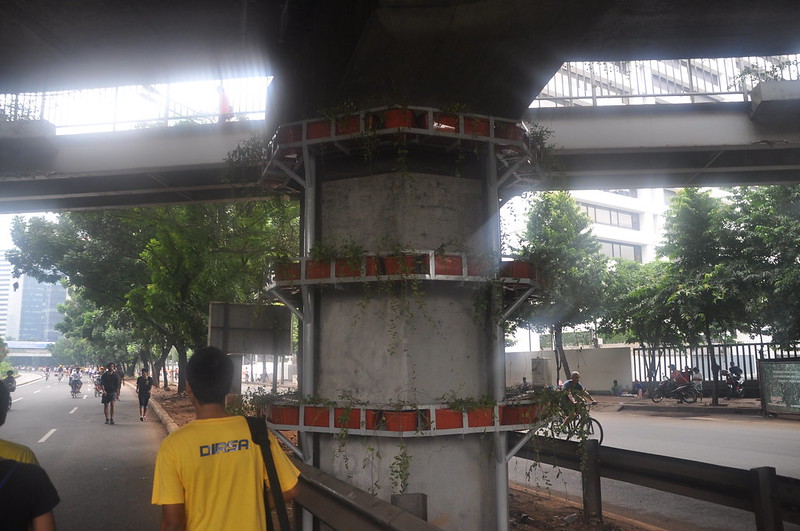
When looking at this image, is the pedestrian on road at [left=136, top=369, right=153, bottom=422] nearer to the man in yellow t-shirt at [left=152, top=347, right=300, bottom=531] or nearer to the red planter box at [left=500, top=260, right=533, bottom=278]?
the red planter box at [left=500, top=260, right=533, bottom=278]

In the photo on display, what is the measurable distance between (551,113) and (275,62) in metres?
5.25

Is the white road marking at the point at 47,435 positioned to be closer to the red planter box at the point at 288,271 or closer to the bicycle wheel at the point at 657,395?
the red planter box at the point at 288,271

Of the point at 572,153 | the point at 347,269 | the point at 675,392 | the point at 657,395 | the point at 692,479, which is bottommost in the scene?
the point at 657,395

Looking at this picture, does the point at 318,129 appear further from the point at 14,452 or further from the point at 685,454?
the point at 685,454

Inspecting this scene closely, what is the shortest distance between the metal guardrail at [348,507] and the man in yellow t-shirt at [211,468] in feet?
1.71

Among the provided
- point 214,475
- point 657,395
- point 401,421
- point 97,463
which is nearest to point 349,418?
point 401,421

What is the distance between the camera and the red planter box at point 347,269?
18.7 feet

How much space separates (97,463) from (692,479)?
36.8 ft

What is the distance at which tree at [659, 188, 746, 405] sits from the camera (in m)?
23.3

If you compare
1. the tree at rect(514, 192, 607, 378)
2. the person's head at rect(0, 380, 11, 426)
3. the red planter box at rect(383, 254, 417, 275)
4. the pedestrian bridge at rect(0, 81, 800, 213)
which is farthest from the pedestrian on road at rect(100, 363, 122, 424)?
the person's head at rect(0, 380, 11, 426)

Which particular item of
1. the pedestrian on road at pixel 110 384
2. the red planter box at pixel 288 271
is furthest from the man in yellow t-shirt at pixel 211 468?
the pedestrian on road at pixel 110 384

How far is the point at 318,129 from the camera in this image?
616cm

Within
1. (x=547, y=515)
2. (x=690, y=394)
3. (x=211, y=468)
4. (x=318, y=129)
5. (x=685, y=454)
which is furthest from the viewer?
(x=690, y=394)

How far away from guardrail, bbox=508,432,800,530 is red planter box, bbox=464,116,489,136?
298 cm
